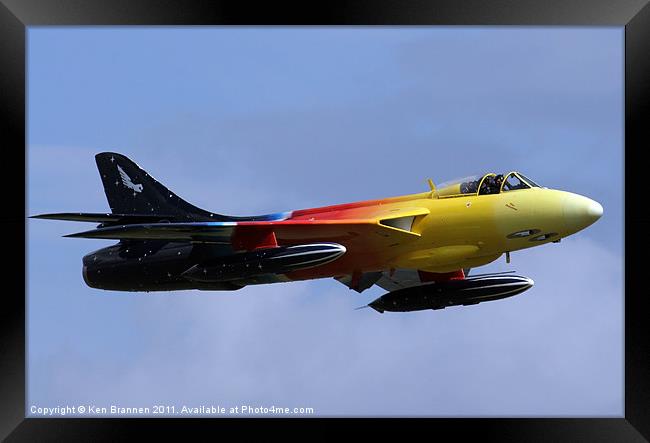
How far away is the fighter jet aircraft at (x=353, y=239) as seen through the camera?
3184cm

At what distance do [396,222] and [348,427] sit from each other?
14.3 ft

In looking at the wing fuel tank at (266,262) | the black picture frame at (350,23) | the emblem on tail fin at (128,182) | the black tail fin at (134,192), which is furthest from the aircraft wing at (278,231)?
the emblem on tail fin at (128,182)

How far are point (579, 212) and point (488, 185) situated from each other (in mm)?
1946

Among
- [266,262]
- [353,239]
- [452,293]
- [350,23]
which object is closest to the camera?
[350,23]

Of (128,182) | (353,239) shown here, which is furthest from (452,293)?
(128,182)

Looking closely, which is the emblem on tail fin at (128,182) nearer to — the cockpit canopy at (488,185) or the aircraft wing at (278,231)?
the aircraft wing at (278,231)

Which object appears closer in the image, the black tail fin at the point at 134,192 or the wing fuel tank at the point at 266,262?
the wing fuel tank at the point at 266,262

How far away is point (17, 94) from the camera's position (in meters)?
31.5

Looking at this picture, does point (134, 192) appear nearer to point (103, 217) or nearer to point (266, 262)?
point (103, 217)

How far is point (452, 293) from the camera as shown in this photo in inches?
1371

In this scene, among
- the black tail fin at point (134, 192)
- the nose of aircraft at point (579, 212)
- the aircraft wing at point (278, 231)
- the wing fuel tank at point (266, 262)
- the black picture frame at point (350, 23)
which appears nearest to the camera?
the black picture frame at point (350, 23)

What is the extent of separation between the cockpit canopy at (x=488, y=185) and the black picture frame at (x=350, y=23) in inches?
84.0

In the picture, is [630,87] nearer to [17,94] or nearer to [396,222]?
[396,222]

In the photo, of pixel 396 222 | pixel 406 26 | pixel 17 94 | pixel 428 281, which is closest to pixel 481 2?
pixel 406 26
